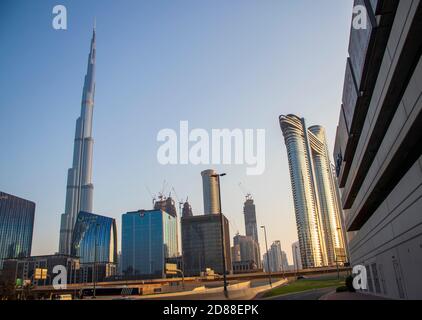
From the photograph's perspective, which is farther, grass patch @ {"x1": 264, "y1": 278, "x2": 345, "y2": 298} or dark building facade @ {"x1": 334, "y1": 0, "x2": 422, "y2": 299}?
grass patch @ {"x1": 264, "y1": 278, "x2": 345, "y2": 298}

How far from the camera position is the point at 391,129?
24250 millimetres

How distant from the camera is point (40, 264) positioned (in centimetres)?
18838

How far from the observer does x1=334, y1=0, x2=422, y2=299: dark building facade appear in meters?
19.2

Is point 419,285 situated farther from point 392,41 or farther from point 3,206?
point 3,206

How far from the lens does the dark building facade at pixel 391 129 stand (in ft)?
62.9

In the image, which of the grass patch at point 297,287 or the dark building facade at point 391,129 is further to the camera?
the grass patch at point 297,287

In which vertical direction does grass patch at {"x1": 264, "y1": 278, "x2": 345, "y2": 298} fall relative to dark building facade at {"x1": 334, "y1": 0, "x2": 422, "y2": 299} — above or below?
below

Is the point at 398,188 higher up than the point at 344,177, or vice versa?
the point at 344,177

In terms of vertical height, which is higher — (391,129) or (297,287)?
(391,129)

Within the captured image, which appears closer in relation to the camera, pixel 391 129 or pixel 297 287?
pixel 391 129

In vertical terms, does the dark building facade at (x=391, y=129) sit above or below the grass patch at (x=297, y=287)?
above
